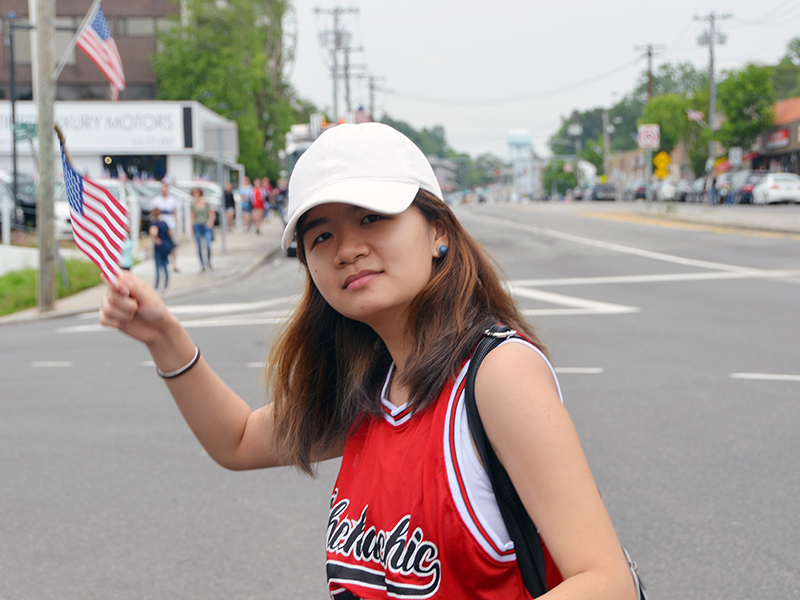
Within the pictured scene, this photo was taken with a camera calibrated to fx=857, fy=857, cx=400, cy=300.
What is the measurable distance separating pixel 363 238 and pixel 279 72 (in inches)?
2420

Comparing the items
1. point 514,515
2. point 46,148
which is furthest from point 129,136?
point 514,515

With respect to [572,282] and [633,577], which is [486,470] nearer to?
[633,577]

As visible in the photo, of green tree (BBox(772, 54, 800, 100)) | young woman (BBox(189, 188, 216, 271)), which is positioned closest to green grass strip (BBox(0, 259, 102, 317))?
young woman (BBox(189, 188, 216, 271))

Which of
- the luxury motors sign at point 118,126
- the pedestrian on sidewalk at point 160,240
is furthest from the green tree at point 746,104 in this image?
the pedestrian on sidewalk at point 160,240

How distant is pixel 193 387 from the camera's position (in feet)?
6.64

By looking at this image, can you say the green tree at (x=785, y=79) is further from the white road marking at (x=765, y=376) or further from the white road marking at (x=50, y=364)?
the white road marking at (x=50, y=364)

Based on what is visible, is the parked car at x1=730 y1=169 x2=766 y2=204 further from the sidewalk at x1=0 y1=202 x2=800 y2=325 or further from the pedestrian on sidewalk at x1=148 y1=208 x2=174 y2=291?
the pedestrian on sidewalk at x1=148 y1=208 x2=174 y2=291

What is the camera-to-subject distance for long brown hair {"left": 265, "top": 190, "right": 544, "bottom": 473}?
1.62 metres

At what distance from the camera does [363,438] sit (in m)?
1.82

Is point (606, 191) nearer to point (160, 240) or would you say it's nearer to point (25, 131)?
point (160, 240)

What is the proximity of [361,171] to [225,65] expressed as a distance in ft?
166

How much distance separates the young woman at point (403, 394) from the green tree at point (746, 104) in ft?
182

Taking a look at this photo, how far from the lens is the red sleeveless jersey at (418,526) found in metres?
1.48

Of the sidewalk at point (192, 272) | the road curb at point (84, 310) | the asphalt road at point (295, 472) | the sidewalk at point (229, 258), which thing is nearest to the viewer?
the asphalt road at point (295, 472)
